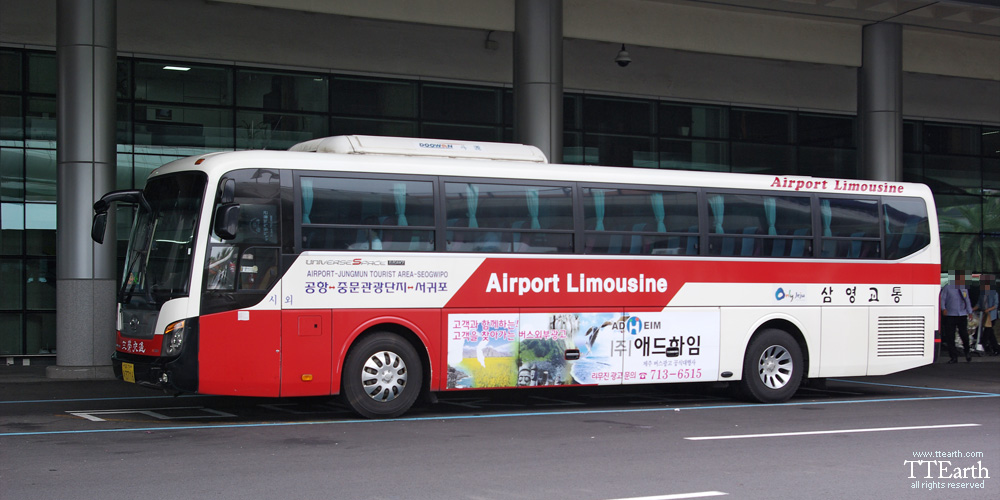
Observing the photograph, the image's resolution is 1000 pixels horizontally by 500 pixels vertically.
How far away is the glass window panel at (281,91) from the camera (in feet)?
73.3

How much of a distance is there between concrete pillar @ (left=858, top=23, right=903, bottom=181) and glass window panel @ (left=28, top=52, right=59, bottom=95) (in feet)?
56.1

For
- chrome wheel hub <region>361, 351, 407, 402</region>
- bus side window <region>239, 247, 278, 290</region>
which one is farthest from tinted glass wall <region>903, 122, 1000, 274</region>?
bus side window <region>239, 247, 278, 290</region>

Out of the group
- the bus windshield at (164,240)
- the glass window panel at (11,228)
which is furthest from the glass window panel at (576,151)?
the bus windshield at (164,240)

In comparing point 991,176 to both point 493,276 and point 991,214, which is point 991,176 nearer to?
point 991,214

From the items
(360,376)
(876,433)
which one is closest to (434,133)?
(360,376)

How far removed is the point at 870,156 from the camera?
934 inches

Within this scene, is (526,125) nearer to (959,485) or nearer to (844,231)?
(844,231)

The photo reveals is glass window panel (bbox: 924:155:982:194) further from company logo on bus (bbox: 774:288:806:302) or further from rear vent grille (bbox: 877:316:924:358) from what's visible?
company logo on bus (bbox: 774:288:806:302)

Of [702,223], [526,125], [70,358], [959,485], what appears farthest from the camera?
[526,125]

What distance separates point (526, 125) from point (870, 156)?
28.5 feet

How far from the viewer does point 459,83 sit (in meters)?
24.3

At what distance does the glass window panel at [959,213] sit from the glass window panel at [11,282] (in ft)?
77.9

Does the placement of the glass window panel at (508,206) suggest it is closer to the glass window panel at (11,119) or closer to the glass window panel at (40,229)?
the glass window panel at (40,229)

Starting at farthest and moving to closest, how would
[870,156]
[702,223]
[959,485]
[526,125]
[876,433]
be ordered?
[870,156] < [526,125] < [702,223] < [876,433] < [959,485]
